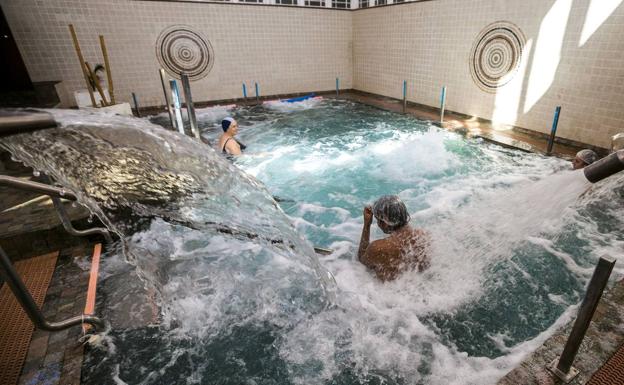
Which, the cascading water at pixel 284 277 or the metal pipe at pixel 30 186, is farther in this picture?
the cascading water at pixel 284 277

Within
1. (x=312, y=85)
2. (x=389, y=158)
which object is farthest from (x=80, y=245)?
(x=312, y=85)

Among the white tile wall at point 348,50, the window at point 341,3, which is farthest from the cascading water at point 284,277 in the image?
the window at point 341,3

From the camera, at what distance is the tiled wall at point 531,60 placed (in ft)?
18.6

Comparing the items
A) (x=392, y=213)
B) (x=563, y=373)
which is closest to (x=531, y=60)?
(x=392, y=213)

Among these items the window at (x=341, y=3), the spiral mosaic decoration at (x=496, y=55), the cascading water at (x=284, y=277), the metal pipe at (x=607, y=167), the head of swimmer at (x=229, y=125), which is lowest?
the cascading water at (x=284, y=277)

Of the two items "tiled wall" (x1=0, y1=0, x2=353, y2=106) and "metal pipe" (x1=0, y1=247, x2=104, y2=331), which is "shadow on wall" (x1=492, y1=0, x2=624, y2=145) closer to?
"tiled wall" (x1=0, y1=0, x2=353, y2=106)

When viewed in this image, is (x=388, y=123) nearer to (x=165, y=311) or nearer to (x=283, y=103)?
(x=283, y=103)

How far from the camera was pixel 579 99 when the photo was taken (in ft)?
20.3

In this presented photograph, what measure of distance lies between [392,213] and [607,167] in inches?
54.5

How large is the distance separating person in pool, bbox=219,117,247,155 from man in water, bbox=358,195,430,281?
11.7ft

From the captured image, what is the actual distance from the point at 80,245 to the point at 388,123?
7.50 metres

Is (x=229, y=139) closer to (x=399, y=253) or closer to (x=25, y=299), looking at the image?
(x=399, y=253)

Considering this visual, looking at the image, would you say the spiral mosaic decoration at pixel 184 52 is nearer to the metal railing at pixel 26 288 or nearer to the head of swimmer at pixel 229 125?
the head of swimmer at pixel 229 125

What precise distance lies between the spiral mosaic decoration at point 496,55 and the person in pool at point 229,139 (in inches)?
253
